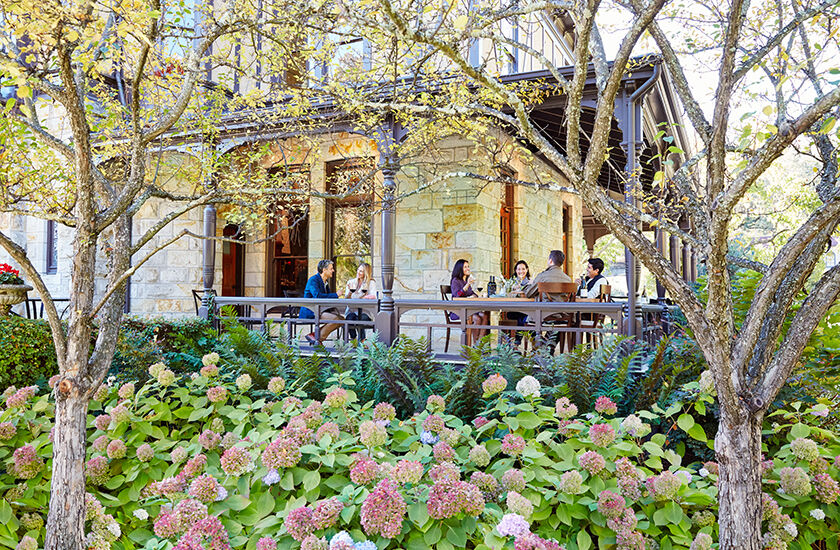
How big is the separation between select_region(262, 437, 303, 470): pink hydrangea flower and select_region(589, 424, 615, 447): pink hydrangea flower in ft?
3.79

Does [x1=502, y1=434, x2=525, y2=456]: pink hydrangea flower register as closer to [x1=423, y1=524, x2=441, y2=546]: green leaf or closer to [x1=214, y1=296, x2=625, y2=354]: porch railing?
[x1=423, y1=524, x2=441, y2=546]: green leaf

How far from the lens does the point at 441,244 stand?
770 centimetres

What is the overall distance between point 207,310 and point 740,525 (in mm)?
6006

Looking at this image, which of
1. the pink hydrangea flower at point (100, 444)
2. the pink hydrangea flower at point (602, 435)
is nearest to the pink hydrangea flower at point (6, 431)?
the pink hydrangea flower at point (100, 444)

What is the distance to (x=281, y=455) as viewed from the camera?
2123 millimetres

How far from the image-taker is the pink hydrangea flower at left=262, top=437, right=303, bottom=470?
2.12m

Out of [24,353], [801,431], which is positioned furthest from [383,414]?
[24,353]

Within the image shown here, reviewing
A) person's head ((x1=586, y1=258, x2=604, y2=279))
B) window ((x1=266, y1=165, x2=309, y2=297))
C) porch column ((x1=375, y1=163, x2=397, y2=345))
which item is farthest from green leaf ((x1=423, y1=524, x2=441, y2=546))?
window ((x1=266, y1=165, x2=309, y2=297))

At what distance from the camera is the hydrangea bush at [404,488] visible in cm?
185

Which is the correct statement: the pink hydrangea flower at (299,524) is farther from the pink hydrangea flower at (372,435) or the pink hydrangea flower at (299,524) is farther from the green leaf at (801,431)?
the green leaf at (801,431)

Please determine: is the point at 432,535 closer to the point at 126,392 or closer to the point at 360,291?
the point at 126,392

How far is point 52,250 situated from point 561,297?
965 cm

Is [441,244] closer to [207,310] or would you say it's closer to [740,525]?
[207,310]

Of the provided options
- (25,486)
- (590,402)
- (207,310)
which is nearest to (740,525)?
(590,402)
